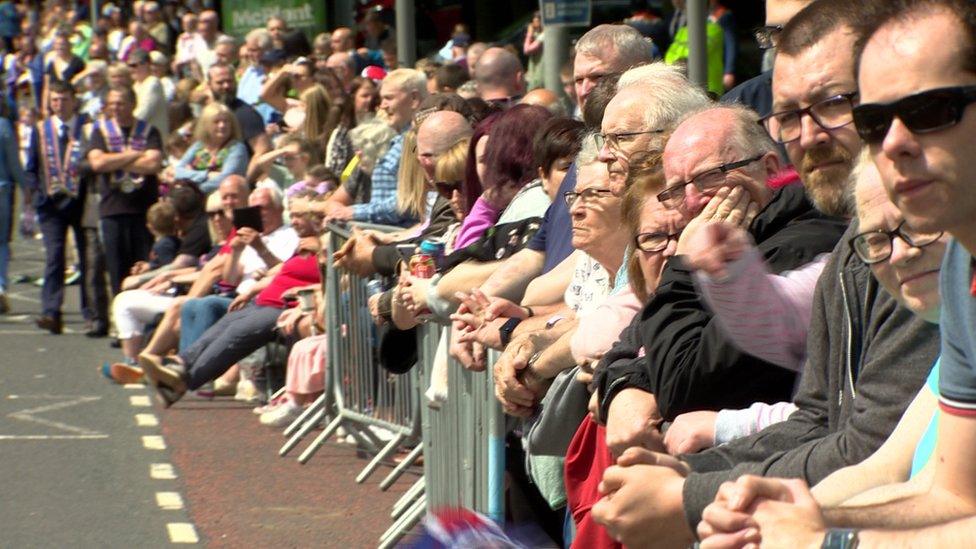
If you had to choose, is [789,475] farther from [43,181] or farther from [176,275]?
[43,181]

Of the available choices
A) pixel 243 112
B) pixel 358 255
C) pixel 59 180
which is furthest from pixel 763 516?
pixel 243 112

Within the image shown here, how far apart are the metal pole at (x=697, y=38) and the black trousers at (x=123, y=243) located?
710cm

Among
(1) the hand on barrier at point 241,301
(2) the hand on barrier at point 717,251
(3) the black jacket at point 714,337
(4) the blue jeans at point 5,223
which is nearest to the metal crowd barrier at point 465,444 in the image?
(3) the black jacket at point 714,337

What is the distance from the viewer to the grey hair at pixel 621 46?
6.93 metres

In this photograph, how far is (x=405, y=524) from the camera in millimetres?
7262

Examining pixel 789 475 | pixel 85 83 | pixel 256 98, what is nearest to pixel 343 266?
pixel 789 475

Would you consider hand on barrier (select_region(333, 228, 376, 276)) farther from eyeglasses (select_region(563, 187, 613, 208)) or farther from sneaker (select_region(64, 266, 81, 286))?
sneaker (select_region(64, 266, 81, 286))

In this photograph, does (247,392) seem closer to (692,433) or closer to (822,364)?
(692,433)

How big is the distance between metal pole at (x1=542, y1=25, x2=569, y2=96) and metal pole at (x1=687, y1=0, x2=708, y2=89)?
1.87 metres

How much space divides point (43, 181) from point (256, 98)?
3084 mm

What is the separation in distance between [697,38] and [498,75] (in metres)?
1.37

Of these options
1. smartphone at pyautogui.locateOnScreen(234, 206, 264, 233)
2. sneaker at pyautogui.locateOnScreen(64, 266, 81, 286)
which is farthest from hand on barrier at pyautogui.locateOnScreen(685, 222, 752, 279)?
sneaker at pyautogui.locateOnScreen(64, 266, 81, 286)

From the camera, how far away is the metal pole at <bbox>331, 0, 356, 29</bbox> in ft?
73.9

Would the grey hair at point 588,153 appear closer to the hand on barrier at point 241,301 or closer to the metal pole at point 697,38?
the metal pole at point 697,38
